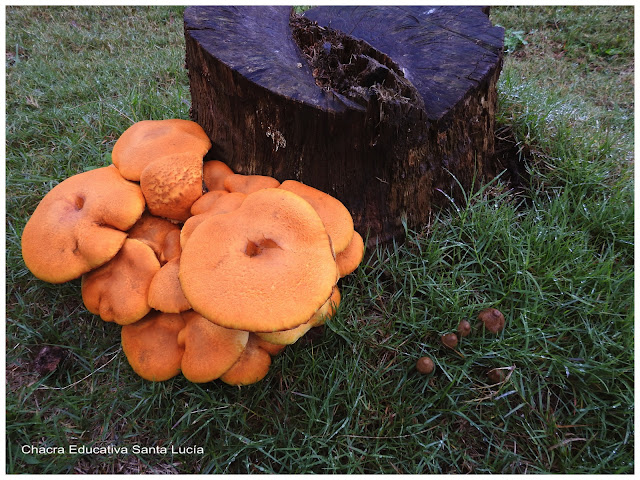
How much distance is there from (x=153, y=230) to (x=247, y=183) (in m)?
0.57

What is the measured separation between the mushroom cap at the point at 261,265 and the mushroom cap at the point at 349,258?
328mm

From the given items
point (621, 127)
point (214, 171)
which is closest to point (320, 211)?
point (214, 171)

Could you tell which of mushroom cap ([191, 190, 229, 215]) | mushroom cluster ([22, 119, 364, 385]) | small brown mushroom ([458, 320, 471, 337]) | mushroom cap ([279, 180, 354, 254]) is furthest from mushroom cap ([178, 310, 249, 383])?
small brown mushroom ([458, 320, 471, 337])

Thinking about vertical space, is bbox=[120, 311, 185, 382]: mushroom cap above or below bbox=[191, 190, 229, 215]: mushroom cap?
below

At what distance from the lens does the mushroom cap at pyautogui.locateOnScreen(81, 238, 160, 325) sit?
206cm

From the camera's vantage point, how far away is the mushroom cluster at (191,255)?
5.85 ft

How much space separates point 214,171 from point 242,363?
1.14 metres

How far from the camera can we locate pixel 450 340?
217 cm

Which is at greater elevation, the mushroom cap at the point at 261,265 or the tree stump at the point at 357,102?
the tree stump at the point at 357,102

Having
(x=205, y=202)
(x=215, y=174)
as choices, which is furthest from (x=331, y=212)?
(x=215, y=174)

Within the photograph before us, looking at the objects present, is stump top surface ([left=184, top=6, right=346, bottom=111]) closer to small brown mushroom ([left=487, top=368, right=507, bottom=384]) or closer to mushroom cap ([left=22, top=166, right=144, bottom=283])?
mushroom cap ([left=22, top=166, right=144, bottom=283])

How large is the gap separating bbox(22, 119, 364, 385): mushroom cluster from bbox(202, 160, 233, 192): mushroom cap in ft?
0.11

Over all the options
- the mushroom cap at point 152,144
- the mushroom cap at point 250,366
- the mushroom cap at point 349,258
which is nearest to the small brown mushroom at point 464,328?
the mushroom cap at point 349,258

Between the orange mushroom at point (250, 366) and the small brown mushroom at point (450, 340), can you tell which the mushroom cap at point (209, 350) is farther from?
the small brown mushroom at point (450, 340)
